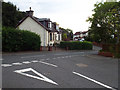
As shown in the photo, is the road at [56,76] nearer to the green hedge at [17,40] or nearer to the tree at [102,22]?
the green hedge at [17,40]

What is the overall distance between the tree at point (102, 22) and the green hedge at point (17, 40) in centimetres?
1062

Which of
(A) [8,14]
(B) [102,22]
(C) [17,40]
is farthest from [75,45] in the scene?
(A) [8,14]

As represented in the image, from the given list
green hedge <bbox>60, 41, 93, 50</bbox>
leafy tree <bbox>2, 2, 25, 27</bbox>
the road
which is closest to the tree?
the road

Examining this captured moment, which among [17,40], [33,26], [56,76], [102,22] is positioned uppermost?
[33,26]

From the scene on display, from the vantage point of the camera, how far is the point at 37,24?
90.3ft

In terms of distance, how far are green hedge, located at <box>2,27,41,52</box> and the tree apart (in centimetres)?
1062

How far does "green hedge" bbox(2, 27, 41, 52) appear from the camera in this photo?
15633mm

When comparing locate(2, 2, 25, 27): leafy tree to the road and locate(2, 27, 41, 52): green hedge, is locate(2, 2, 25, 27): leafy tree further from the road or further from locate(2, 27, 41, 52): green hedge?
the road

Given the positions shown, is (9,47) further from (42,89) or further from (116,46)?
(116,46)

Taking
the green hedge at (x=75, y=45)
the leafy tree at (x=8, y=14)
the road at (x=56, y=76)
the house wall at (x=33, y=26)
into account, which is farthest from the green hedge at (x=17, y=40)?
the leafy tree at (x=8, y=14)

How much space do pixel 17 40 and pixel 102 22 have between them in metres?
13.6

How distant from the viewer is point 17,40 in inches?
665

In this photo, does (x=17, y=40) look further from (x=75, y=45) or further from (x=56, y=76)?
(x=75, y=45)

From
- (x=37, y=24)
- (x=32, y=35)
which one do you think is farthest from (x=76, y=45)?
(x=32, y=35)
